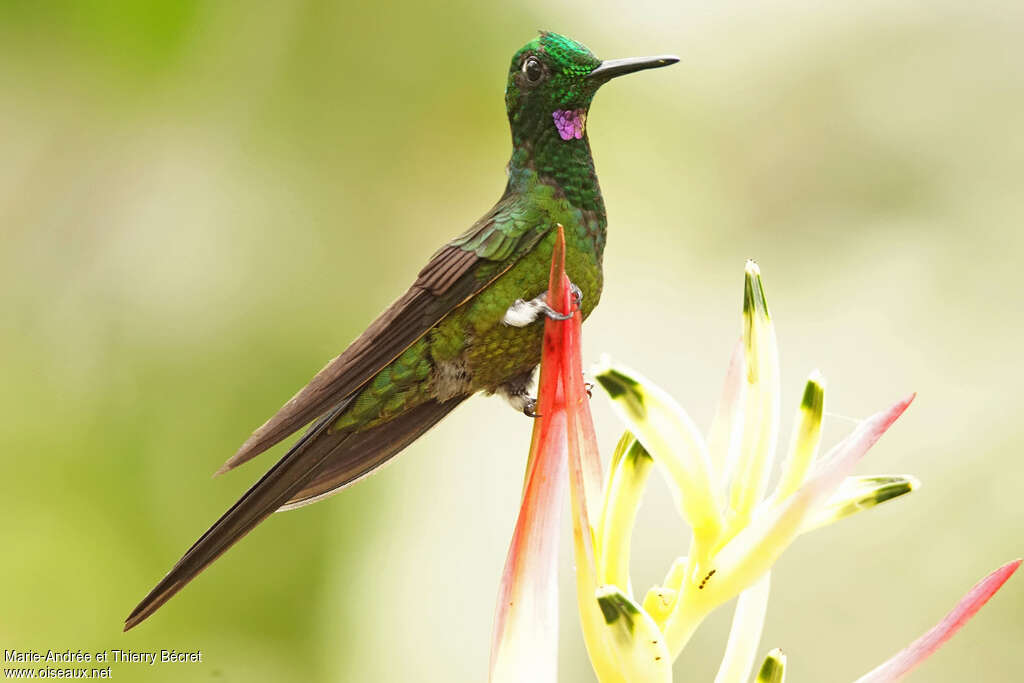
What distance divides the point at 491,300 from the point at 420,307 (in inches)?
3.8

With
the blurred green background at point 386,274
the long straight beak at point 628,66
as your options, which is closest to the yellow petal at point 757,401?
the long straight beak at point 628,66

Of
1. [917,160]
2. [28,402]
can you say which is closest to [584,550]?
[28,402]

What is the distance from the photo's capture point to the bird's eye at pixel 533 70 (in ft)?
2.06

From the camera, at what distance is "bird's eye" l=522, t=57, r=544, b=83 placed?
629 mm

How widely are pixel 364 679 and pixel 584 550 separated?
2.51ft

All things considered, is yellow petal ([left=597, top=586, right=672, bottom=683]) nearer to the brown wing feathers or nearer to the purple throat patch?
the brown wing feathers

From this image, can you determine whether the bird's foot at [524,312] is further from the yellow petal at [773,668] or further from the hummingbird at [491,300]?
the yellow petal at [773,668]

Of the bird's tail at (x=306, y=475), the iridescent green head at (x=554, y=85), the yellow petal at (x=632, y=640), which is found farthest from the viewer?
the iridescent green head at (x=554, y=85)

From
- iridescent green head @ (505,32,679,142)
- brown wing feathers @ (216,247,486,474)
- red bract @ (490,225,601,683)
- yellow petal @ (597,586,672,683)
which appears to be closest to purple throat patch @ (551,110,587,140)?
iridescent green head @ (505,32,679,142)

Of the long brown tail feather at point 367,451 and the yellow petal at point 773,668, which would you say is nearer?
the yellow petal at point 773,668

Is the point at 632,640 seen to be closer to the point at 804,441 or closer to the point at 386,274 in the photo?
the point at 804,441

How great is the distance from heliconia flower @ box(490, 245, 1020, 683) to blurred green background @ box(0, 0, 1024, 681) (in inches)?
24.0

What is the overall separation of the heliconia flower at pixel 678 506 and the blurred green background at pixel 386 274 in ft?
2.00

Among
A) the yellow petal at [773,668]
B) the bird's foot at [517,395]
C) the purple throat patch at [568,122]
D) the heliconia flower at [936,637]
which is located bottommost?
the yellow petal at [773,668]
